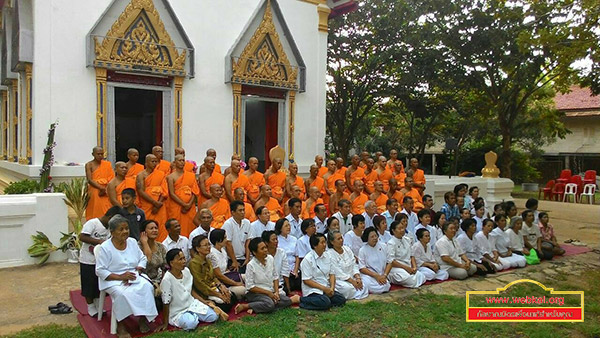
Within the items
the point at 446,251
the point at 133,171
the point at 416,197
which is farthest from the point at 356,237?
the point at 133,171

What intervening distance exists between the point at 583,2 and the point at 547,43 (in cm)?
108

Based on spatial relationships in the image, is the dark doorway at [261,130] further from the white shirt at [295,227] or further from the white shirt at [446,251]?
the white shirt at [446,251]

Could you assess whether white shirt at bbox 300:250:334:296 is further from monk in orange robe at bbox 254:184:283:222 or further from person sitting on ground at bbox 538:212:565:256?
person sitting on ground at bbox 538:212:565:256

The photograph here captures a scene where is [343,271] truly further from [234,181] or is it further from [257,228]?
[234,181]

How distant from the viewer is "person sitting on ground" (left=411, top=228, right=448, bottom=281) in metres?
7.13

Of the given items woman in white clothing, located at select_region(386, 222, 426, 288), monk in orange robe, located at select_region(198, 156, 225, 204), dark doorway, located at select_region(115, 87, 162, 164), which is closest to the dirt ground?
woman in white clothing, located at select_region(386, 222, 426, 288)

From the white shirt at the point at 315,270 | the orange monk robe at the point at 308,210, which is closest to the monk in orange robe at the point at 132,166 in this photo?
the orange monk robe at the point at 308,210

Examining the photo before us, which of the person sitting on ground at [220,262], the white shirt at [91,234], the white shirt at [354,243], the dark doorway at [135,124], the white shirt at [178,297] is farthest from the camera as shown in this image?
the dark doorway at [135,124]

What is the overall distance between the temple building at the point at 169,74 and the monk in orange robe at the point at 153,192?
8.75 feet

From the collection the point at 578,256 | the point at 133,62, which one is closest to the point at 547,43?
the point at 578,256

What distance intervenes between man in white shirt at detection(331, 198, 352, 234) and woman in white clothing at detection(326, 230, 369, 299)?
Answer: 1.44 metres

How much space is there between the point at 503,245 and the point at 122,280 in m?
6.42

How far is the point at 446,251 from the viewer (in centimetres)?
726

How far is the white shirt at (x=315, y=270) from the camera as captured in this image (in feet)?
19.5
